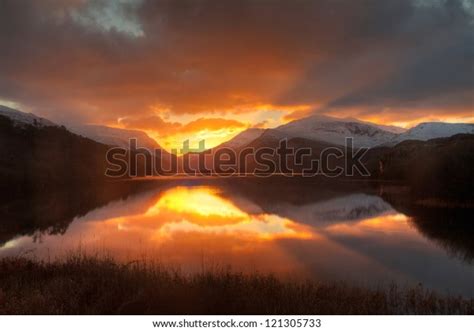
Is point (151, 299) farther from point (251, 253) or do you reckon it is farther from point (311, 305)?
point (251, 253)

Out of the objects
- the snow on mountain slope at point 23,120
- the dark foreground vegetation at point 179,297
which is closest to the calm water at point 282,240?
the dark foreground vegetation at point 179,297

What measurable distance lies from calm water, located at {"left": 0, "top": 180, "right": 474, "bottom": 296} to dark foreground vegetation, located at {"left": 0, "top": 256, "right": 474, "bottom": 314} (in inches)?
153

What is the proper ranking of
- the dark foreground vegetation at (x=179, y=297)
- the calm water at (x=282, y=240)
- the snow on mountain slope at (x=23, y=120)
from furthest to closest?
the snow on mountain slope at (x=23, y=120) < the calm water at (x=282, y=240) < the dark foreground vegetation at (x=179, y=297)

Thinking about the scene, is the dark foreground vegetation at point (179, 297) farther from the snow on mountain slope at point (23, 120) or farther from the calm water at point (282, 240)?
the snow on mountain slope at point (23, 120)

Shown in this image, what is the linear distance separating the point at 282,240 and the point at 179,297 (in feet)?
60.2

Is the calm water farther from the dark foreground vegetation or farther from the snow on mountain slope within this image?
the snow on mountain slope

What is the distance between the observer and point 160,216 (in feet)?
144

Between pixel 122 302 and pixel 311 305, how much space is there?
5.74 metres

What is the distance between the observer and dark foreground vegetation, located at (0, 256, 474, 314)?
10.8m

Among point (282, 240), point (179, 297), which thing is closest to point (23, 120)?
point (282, 240)

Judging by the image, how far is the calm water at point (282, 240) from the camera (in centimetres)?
2006

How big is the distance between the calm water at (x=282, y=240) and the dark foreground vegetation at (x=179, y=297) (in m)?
3.87
